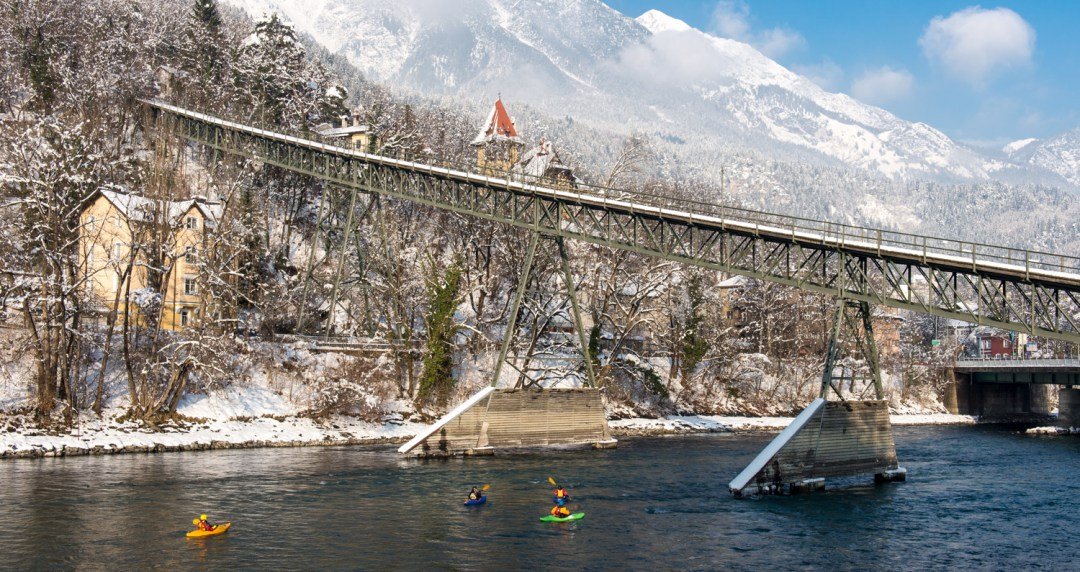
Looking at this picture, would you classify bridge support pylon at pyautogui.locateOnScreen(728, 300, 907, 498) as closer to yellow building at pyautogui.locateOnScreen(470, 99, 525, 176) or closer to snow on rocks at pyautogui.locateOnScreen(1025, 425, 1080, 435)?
snow on rocks at pyautogui.locateOnScreen(1025, 425, 1080, 435)

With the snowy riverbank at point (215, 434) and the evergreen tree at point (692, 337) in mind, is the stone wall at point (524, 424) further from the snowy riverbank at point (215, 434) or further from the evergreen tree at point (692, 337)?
the evergreen tree at point (692, 337)

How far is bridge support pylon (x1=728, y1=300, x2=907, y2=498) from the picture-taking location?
4009cm

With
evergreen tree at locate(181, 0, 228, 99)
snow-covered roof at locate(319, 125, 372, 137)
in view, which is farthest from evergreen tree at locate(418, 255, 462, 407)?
evergreen tree at locate(181, 0, 228, 99)

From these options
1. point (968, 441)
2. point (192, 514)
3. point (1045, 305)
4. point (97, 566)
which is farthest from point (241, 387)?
point (968, 441)

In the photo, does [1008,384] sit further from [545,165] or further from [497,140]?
[497,140]

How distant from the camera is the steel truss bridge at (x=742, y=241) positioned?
39250 mm

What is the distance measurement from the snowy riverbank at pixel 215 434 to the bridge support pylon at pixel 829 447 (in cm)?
2359

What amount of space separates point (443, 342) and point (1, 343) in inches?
1045

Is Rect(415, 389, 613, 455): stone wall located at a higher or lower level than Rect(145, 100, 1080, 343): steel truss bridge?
lower

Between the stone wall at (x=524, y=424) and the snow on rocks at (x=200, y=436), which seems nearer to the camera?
the snow on rocks at (x=200, y=436)

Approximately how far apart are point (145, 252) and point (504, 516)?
105 feet

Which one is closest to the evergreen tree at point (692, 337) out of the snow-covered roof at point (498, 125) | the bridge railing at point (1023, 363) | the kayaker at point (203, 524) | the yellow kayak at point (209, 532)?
the bridge railing at point (1023, 363)

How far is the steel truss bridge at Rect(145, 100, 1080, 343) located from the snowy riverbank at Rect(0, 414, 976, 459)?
48.1ft

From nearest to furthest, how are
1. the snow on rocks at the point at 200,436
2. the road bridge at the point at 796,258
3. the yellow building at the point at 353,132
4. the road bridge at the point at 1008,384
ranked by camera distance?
the road bridge at the point at 796,258 < the snow on rocks at the point at 200,436 < the road bridge at the point at 1008,384 < the yellow building at the point at 353,132
